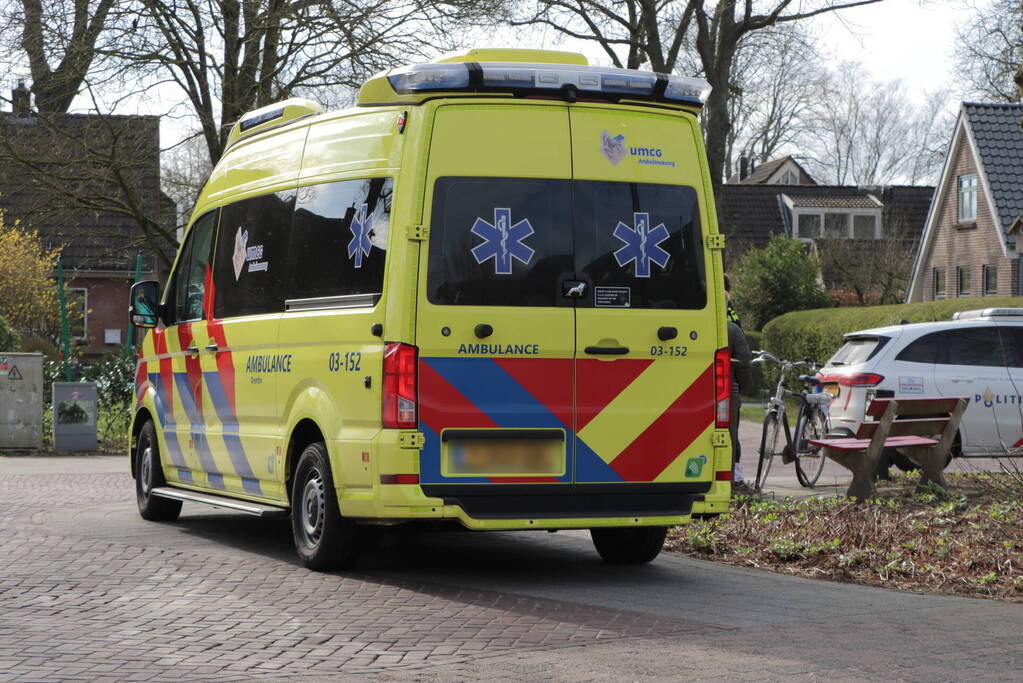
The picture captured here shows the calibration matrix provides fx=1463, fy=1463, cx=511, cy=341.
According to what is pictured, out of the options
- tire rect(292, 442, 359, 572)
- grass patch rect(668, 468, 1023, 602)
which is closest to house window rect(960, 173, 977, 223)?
grass patch rect(668, 468, 1023, 602)

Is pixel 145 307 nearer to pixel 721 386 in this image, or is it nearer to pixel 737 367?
pixel 721 386

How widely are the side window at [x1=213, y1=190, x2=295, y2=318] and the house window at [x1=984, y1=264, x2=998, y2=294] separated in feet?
112

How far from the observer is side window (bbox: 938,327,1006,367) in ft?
49.1

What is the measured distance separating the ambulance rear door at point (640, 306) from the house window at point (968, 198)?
35622mm

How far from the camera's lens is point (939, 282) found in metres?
44.2

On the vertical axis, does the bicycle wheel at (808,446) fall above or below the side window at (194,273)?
below

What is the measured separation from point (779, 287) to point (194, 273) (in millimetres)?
28516

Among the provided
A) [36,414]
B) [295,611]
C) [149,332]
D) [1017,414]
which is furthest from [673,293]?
[36,414]

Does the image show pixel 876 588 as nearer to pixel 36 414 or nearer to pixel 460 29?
pixel 36 414

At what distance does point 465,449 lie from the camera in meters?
7.85

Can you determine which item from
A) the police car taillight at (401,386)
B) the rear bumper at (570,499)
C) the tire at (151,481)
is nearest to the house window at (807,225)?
the tire at (151,481)

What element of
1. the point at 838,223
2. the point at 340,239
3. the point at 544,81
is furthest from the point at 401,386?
the point at 838,223

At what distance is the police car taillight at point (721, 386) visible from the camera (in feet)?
27.4

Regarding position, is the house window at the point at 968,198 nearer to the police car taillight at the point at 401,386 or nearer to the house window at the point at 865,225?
the house window at the point at 865,225
